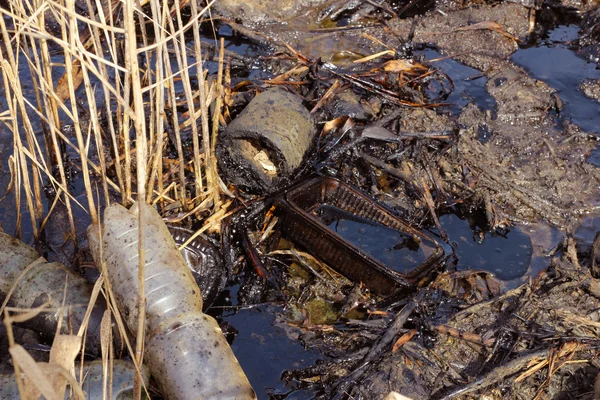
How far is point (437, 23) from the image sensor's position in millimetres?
6770

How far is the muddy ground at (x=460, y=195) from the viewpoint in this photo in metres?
3.64

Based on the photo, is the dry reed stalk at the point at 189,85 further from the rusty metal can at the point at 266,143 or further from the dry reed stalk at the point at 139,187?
the dry reed stalk at the point at 139,187

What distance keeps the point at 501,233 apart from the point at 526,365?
124 cm

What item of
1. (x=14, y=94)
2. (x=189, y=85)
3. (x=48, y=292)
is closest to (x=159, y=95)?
(x=189, y=85)

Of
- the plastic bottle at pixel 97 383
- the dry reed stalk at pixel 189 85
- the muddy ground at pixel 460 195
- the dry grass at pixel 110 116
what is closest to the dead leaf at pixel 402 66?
the muddy ground at pixel 460 195

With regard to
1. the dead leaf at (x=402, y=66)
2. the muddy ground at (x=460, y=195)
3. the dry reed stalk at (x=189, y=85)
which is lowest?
the muddy ground at (x=460, y=195)

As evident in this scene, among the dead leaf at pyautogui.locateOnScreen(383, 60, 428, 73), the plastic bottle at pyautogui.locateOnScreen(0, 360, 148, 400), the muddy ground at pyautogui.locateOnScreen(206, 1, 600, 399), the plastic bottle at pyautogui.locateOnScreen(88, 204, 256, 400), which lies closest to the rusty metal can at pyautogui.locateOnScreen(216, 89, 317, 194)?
the muddy ground at pyautogui.locateOnScreen(206, 1, 600, 399)

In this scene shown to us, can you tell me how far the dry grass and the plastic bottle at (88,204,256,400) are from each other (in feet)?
0.43

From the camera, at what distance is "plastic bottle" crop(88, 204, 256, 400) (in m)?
2.79

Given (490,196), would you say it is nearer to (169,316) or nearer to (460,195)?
(460,195)

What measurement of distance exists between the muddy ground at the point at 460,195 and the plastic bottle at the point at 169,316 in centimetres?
87

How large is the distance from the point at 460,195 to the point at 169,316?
271 centimetres

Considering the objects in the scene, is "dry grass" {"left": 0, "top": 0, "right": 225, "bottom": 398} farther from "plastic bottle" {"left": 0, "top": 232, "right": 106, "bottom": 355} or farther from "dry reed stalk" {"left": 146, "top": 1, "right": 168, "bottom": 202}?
"plastic bottle" {"left": 0, "top": 232, "right": 106, "bottom": 355}

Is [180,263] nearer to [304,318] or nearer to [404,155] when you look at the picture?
[304,318]
